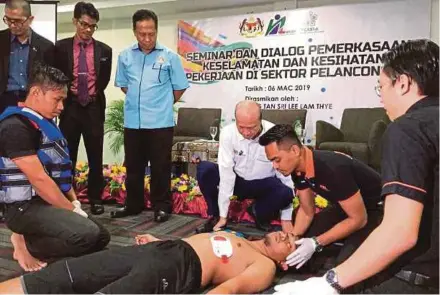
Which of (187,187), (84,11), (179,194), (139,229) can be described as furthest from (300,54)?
(139,229)

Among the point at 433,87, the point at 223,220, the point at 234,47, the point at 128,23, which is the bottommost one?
the point at 223,220

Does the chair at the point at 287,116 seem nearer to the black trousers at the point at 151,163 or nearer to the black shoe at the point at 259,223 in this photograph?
the black trousers at the point at 151,163

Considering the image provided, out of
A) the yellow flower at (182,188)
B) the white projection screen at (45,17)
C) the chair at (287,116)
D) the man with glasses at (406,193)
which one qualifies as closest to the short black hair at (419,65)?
the man with glasses at (406,193)

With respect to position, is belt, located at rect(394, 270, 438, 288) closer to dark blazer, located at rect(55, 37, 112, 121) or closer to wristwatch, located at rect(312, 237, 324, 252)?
wristwatch, located at rect(312, 237, 324, 252)

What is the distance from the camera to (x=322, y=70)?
555 centimetres

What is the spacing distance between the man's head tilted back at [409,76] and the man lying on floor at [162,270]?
0.89 metres

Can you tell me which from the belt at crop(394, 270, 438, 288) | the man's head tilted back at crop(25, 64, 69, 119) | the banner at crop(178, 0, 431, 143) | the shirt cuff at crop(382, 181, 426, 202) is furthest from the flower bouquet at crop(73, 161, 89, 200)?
the shirt cuff at crop(382, 181, 426, 202)

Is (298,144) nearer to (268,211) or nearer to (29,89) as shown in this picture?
(268,211)

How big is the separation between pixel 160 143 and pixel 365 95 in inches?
116

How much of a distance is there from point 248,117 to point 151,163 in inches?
41.3

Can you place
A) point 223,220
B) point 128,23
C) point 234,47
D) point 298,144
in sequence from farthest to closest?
point 128,23
point 234,47
point 223,220
point 298,144

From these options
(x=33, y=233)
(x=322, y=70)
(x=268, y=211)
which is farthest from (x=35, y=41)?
(x=322, y=70)

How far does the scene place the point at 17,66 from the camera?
10.7 feet

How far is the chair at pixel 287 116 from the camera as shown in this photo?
17.8ft
